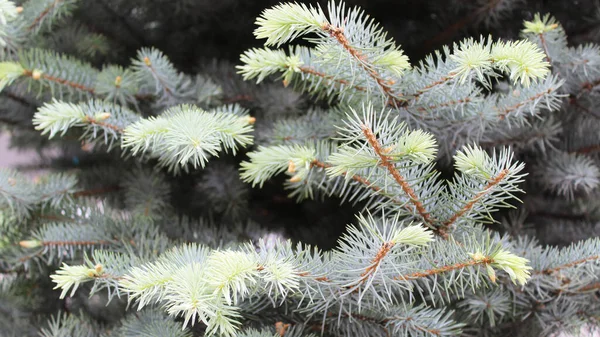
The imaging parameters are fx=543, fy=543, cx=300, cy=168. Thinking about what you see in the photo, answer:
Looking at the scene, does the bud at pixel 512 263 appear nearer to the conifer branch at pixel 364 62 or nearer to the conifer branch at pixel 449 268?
the conifer branch at pixel 449 268

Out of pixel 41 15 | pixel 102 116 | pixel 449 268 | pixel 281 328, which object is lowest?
pixel 281 328

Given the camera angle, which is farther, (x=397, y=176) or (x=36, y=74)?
(x=36, y=74)

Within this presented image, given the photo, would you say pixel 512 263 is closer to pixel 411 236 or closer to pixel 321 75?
pixel 411 236

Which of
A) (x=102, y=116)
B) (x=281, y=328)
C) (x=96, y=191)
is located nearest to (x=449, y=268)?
(x=281, y=328)

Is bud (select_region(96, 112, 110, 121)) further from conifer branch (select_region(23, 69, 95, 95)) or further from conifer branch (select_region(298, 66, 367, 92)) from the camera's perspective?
conifer branch (select_region(298, 66, 367, 92))

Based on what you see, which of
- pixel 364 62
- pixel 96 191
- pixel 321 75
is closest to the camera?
pixel 364 62

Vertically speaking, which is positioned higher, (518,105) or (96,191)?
(518,105)

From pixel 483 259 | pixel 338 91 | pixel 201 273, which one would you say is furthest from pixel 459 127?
pixel 201 273

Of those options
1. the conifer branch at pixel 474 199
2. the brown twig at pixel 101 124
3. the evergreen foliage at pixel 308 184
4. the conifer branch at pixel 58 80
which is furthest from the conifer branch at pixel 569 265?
the conifer branch at pixel 58 80

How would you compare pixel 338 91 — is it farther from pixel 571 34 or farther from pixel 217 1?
pixel 571 34
